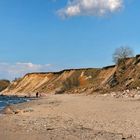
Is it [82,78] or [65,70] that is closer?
[82,78]

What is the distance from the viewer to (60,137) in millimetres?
17766

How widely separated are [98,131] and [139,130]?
6.34 ft

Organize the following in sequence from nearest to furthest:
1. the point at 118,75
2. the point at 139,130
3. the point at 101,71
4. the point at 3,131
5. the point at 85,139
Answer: the point at 85,139 < the point at 139,130 < the point at 3,131 < the point at 118,75 < the point at 101,71

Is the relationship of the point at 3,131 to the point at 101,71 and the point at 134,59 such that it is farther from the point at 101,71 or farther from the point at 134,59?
the point at 101,71

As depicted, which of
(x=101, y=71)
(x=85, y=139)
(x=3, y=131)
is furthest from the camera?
(x=101, y=71)

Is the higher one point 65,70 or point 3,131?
point 65,70

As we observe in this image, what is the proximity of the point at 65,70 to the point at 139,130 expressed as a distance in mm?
136702

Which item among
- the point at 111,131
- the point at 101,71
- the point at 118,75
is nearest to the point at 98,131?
the point at 111,131

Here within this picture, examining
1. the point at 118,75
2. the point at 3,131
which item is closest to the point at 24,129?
the point at 3,131

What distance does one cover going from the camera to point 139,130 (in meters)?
18.8

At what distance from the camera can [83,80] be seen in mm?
133750

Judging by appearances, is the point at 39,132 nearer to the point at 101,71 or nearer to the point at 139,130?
the point at 139,130

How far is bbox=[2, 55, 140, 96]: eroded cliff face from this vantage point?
280 feet

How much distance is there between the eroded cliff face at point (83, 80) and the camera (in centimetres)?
8539
